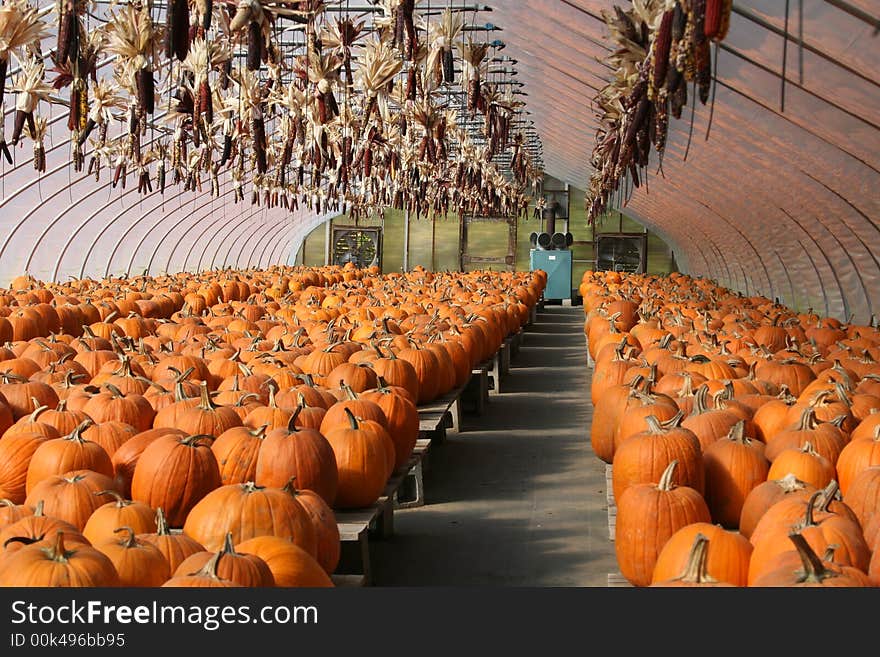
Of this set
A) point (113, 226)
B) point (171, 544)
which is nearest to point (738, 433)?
point (171, 544)

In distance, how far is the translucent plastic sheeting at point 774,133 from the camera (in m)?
7.36

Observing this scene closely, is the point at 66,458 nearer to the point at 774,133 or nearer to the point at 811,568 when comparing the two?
the point at 811,568

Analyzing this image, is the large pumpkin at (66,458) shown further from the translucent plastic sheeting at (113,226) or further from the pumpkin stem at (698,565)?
the translucent plastic sheeting at (113,226)

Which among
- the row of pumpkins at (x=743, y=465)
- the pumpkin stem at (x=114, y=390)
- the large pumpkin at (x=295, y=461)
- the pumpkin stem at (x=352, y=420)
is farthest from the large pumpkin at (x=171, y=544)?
the pumpkin stem at (x=114, y=390)

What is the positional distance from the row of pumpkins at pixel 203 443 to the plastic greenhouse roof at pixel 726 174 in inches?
96.8

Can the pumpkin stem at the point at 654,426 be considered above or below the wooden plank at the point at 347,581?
above

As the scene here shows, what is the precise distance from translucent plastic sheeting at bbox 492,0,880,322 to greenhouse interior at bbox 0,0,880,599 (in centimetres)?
5

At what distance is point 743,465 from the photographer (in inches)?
194

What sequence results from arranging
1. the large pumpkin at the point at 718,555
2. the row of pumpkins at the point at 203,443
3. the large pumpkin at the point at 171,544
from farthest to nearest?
the large pumpkin at the point at 718,555, the large pumpkin at the point at 171,544, the row of pumpkins at the point at 203,443

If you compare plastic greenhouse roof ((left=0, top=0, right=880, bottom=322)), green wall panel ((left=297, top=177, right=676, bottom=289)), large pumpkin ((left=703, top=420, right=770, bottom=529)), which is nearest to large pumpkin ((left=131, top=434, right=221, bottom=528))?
large pumpkin ((left=703, top=420, right=770, bottom=529))

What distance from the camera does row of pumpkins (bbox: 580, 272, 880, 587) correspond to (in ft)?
11.2

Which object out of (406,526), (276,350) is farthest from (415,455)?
(276,350)

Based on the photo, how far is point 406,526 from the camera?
668 cm

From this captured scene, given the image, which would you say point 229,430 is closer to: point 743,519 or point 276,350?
point 743,519
